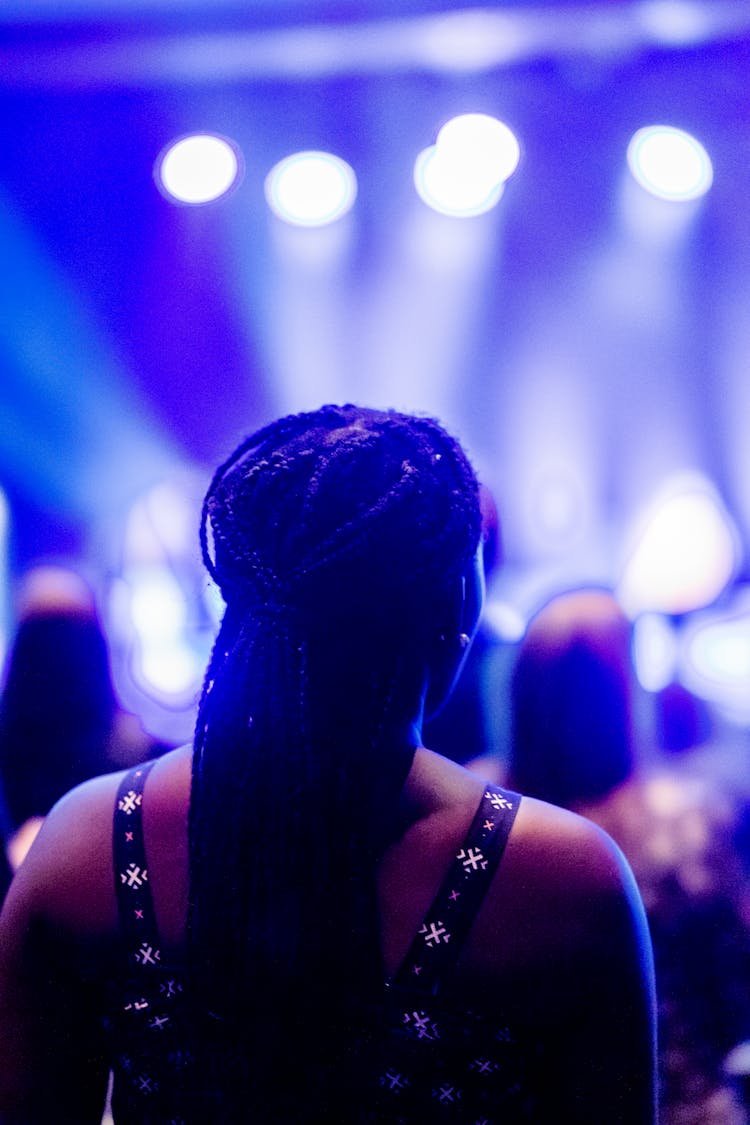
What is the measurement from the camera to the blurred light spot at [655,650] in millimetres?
4230

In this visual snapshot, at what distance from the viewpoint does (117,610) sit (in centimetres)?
448

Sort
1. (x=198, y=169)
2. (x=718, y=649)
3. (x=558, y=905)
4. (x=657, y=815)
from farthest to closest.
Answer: (x=718, y=649), (x=198, y=169), (x=657, y=815), (x=558, y=905)

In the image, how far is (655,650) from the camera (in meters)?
4.29

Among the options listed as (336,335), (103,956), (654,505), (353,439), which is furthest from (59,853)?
(654,505)

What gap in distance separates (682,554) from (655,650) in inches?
19.1

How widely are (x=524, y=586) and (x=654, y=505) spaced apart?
2.43 feet

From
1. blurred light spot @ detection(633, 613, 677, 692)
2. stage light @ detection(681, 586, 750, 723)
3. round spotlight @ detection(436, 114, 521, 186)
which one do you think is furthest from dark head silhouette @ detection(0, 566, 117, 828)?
stage light @ detection(681, 586, 750, 723)

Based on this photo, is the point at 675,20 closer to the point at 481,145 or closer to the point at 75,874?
the point at 481,145

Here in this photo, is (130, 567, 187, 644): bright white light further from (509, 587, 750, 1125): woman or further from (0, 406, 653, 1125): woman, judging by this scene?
(0, 406, 653, 1125): woman

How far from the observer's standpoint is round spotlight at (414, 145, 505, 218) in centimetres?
347

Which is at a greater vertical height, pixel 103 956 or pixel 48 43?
pixel 48 43

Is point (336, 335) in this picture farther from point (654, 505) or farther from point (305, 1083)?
point (305, 1083)

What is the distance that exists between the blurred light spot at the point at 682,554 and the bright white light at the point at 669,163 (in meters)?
1.36

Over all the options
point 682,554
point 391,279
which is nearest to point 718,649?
point 682,554
